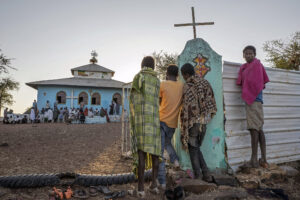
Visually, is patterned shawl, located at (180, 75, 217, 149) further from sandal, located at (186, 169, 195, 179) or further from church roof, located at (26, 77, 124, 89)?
church roof, located at (26, 77, 124, 89)

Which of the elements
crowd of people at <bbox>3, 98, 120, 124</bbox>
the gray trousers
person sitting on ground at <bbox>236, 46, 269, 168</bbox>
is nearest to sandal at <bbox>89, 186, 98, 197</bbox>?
the gray trousers

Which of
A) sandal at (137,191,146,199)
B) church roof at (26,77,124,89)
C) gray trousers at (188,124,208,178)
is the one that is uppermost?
church roof at (26,77,124,89)

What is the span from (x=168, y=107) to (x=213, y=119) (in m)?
0.98

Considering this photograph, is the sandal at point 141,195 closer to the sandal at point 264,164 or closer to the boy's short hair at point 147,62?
the boy's short hair at point 147,62

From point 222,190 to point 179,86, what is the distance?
1658 mm

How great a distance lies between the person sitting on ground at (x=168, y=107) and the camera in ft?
10.4

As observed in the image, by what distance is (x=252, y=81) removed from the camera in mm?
3609

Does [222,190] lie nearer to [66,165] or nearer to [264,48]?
[66,165]

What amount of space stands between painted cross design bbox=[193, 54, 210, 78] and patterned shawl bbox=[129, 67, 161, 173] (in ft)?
3.80

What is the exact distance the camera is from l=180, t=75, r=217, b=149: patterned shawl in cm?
319

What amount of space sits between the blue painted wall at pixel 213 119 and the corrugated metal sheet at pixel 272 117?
0.19 meters

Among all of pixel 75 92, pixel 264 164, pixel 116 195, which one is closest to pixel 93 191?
pixel 116 195

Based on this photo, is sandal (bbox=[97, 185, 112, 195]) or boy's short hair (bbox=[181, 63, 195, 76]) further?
boy's short hair (bbox=[181, 63, 195, 76])

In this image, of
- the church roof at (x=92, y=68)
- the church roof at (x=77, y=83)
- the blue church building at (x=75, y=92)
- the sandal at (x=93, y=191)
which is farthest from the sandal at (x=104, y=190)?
the church roof at (x=92, y=68)
